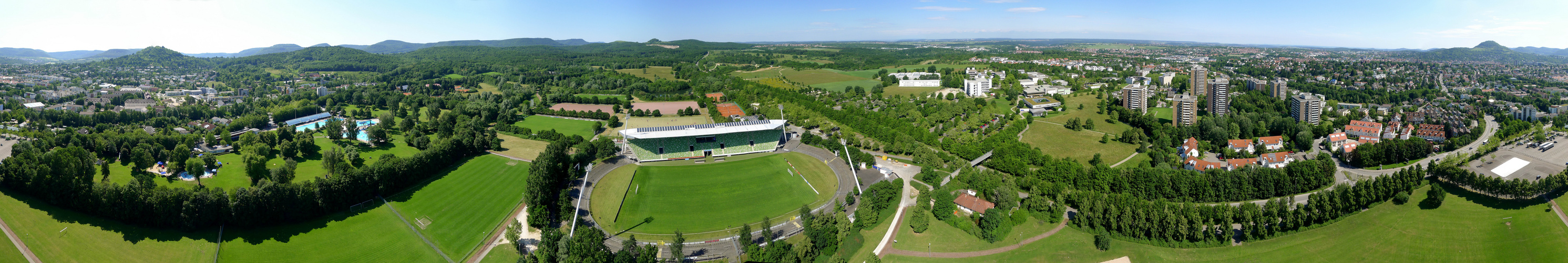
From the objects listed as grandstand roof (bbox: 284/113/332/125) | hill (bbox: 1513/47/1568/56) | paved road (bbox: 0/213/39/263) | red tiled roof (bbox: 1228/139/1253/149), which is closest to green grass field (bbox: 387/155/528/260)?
paved road (bbox: 0/213/39/263)

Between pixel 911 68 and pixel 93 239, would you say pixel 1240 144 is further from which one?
pixel 911 68

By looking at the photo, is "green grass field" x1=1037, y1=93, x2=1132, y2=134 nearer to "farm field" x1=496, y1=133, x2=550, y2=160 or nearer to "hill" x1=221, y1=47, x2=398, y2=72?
"farm field" x1=496, y1=133, x2=550, y2=160

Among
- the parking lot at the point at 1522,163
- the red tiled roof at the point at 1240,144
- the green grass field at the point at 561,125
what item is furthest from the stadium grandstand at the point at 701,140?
the parking lot at the point at 1522,163

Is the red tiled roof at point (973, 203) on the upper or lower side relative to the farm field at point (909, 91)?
lower

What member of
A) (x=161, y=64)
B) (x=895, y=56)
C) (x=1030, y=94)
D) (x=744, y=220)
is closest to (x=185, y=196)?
(x=744, y=220)

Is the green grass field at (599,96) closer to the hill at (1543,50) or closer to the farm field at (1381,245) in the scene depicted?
the farm field at (1381,245)

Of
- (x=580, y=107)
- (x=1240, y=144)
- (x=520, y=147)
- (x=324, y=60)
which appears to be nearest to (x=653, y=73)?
(x=580, y=107)
